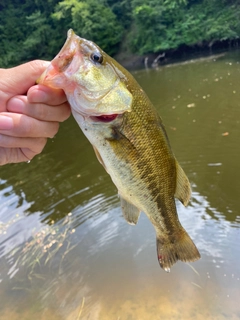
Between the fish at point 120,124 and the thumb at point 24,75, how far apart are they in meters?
0.15

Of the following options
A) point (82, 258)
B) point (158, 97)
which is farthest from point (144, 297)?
point (158, 97)

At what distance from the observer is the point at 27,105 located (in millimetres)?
1703

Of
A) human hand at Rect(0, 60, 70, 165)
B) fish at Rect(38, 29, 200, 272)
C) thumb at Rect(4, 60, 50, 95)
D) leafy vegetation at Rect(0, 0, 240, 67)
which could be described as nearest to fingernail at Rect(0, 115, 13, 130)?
human hand at Rect(0, 60, 70, 165)

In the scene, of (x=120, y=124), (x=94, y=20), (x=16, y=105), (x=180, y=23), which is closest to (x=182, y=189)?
(x=120, y=124)

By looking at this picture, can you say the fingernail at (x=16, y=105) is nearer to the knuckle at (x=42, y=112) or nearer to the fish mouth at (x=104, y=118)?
the knuckle at (x=42, y=112)

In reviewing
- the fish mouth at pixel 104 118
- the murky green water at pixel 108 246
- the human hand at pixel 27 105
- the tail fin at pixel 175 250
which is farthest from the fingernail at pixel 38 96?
the murky green water at pixel 108 246

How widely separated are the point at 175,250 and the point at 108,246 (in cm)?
303

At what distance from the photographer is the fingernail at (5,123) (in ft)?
5.50

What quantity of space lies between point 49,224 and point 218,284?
10.2 ft

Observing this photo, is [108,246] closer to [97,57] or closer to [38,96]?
[38,96]

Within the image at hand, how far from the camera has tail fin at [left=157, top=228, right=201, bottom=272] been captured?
86.0 inches

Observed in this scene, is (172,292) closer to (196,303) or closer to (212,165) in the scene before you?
(196,303)

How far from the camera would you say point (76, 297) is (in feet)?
14.2

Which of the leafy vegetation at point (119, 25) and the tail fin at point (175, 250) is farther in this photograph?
the leafy vegetation at point (119, 25)
